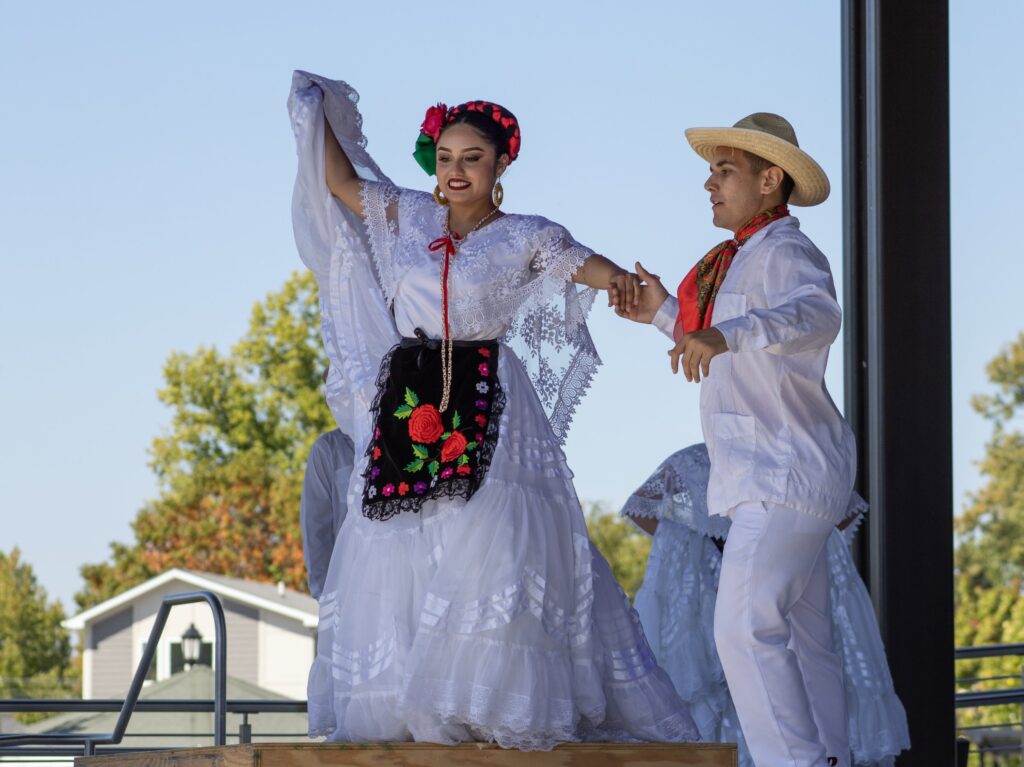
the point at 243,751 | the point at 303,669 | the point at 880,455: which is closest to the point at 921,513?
the point at 880,455

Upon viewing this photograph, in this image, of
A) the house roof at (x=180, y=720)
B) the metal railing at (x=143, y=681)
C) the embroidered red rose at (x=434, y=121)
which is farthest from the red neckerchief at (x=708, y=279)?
the house roof at (x=180, y=720)

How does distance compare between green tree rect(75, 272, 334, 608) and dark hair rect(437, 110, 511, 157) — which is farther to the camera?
green tree rect(75, 272, 334, 608)

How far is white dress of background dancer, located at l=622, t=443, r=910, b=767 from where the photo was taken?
5750 mm

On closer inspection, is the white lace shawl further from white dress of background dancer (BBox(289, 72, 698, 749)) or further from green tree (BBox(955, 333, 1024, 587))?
green tree (BBox(955, 333, 1024, 587))

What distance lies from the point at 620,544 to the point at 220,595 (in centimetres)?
457

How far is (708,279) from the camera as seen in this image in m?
4.25

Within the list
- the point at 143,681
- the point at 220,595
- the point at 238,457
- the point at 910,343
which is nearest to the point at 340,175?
the point at 143,681

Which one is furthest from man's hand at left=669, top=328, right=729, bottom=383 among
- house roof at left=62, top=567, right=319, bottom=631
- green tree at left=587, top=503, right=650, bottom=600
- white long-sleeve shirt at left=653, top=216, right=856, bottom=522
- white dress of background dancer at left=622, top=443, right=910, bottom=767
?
green tree at left=587, top=503, right=650, bottom=600

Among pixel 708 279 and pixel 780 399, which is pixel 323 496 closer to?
pixel 708 279

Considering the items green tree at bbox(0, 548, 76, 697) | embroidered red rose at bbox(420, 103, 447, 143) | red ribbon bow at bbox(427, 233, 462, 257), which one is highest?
embroidered red rose at bbox(420, 103, 447, 143)

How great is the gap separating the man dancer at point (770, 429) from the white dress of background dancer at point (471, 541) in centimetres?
30

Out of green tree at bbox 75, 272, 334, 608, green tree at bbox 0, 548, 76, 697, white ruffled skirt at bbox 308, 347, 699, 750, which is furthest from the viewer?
green tree at bbox 75, 272, 334, 608

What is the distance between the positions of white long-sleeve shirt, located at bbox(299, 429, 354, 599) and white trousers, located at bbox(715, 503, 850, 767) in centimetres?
244

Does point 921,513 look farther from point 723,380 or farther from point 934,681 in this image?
point 723,380
